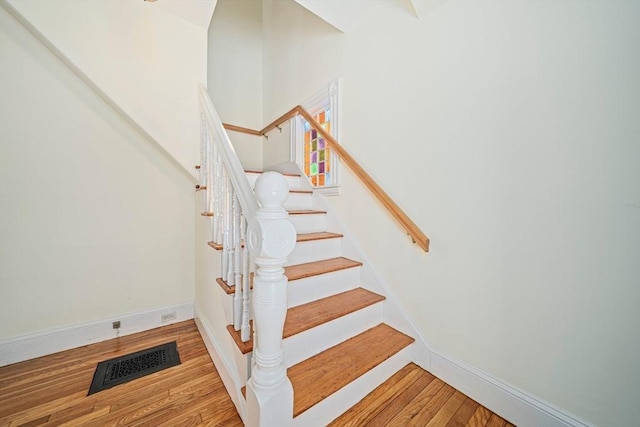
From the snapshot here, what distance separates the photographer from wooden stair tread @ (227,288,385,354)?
121cm

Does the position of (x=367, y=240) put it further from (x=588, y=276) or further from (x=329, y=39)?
(x=329, y=39)

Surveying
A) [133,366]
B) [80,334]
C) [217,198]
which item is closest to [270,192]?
[217,198]

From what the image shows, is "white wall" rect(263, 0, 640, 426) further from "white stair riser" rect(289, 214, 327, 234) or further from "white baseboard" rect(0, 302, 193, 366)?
"white baseboard" rect(0, 302, 193, 366)

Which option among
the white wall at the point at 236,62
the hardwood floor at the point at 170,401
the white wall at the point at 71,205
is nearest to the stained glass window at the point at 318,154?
the white wall at the point at 71,205

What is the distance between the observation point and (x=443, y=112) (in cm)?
142

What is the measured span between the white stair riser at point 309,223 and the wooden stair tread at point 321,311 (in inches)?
27.0

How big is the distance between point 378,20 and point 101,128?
229 centimetres

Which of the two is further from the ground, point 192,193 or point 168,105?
point 168,105

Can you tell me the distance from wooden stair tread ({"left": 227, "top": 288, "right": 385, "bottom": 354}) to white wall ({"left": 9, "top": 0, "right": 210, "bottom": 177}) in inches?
57.3

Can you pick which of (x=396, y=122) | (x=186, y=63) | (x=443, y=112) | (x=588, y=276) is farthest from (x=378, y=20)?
(x=588, y=276)

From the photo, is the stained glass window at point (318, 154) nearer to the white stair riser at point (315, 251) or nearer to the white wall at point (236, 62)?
the white stair riser at point (315, 251)

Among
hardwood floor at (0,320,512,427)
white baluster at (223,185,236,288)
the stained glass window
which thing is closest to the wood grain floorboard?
hardwood floor at (0,320,512,427)

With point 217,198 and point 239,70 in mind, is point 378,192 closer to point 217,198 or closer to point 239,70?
point 217,198

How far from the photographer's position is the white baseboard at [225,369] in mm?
1152
